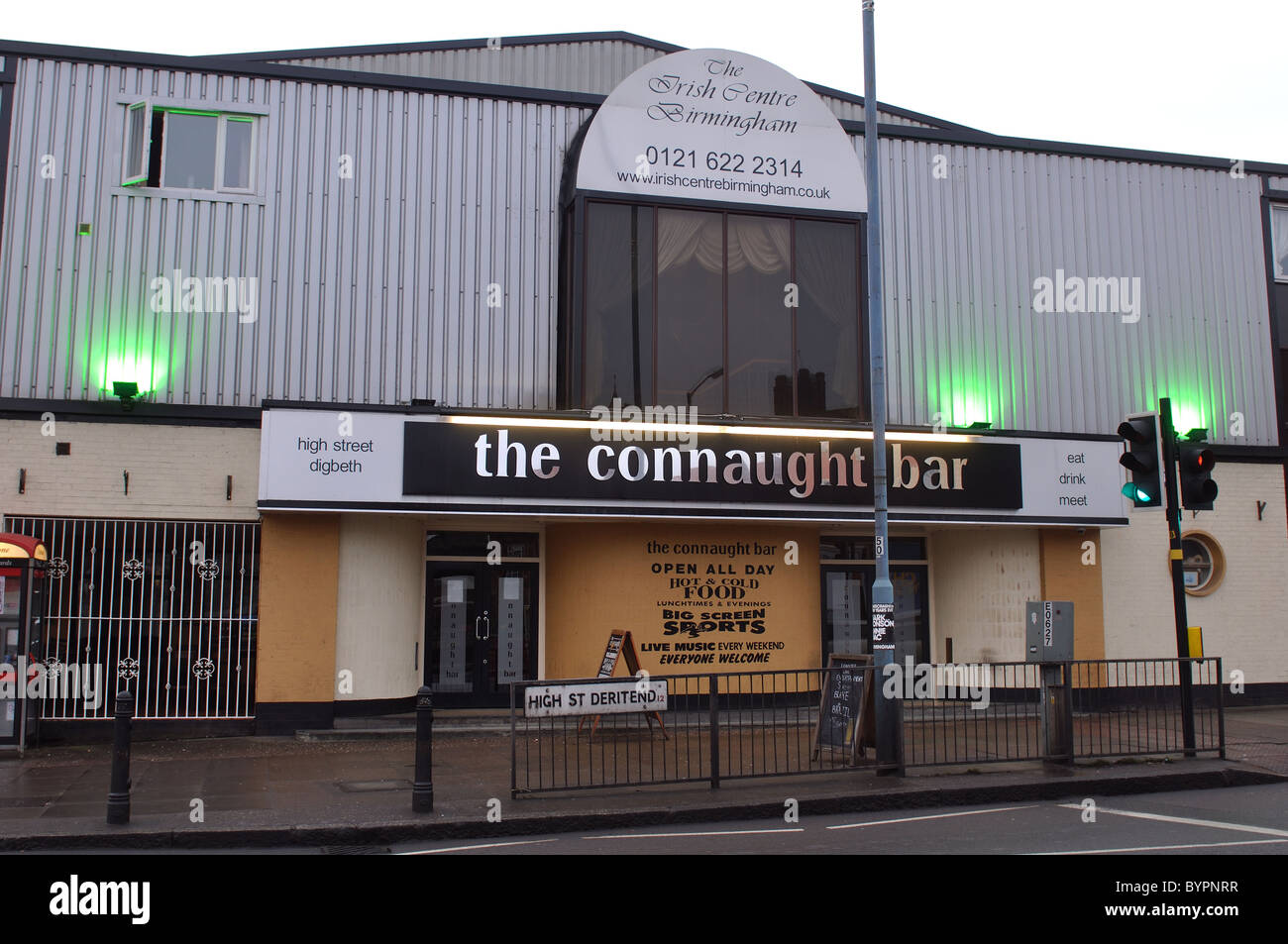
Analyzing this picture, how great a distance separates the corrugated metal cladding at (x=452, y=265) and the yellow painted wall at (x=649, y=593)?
255cm

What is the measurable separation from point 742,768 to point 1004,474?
8041mm

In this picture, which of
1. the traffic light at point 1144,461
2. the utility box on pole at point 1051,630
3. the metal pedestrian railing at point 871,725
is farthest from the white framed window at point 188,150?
the traffic light at point 1144,461

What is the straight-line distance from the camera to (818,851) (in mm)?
8609

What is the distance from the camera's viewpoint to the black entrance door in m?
16.6

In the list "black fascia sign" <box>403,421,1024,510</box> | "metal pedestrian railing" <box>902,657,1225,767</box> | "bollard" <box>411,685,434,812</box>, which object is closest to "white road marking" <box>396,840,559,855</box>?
"bollard" <box>411,685,434,812</box>

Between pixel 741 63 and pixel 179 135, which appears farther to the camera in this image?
pixel 741 63

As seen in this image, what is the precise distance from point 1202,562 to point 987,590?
423 centimetres

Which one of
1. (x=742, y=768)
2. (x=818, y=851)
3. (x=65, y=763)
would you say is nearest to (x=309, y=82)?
(x=65, y=763)

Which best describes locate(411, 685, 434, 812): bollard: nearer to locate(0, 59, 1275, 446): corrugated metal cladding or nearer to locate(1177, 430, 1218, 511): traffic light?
locate(0, 59, 1275, 446): corrugated metal cladding

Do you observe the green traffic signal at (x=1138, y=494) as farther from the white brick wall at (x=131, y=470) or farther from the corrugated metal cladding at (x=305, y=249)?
the white brick wall at (x=131, y=470)

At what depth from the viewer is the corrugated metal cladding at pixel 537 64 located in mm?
21016

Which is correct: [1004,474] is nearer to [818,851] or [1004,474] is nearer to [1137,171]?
[1137,171]

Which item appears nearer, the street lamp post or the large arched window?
the street lamp post

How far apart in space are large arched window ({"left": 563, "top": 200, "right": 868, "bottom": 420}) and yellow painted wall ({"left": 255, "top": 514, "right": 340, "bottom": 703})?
411 centimetres
